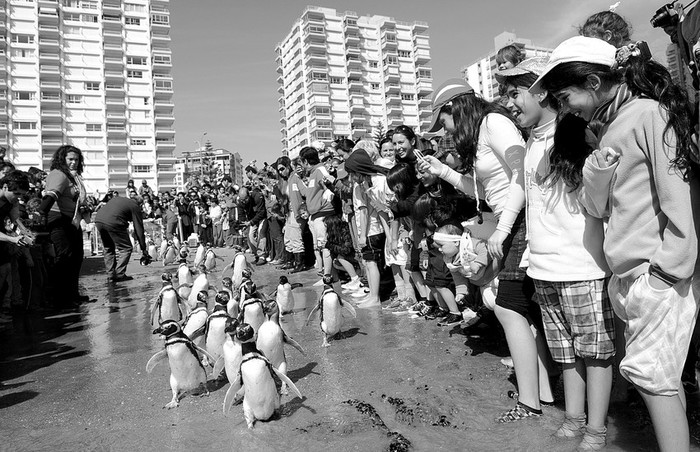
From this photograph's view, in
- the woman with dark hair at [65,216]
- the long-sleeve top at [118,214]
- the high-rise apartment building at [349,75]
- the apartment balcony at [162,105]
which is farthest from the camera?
the high-rise apartment building at [349,75]

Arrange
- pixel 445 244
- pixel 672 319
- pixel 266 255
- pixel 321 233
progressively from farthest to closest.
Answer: pixel 266 255
pixel 321 233
pixel 445 244
pixel 672 319

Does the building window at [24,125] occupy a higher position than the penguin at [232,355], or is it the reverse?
the building window at [24,125]

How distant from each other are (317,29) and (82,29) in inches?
1815

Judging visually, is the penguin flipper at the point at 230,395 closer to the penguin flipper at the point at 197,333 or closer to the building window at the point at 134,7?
the penguin flipper at the point at 197,333

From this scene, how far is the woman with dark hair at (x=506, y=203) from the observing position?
3.35 m

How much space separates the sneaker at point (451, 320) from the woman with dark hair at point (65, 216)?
6.64 meters

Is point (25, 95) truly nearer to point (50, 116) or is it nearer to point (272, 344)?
point (50, 116)

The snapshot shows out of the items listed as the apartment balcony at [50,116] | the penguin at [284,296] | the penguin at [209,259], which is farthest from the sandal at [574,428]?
the apartment balcony at [50,116]

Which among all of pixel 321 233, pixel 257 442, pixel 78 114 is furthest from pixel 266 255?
pixel 78 114

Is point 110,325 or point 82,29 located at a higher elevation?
point 82,29

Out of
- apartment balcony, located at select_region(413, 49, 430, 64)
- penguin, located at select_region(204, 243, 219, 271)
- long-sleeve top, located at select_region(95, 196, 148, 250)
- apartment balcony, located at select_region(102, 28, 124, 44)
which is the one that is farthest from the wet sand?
apartment balcony, located at select_region(413, 49, 430, 64)

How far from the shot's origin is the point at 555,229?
A: 2.96m

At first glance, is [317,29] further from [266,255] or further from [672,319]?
[672,319]

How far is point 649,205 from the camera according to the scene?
93.5 inches
